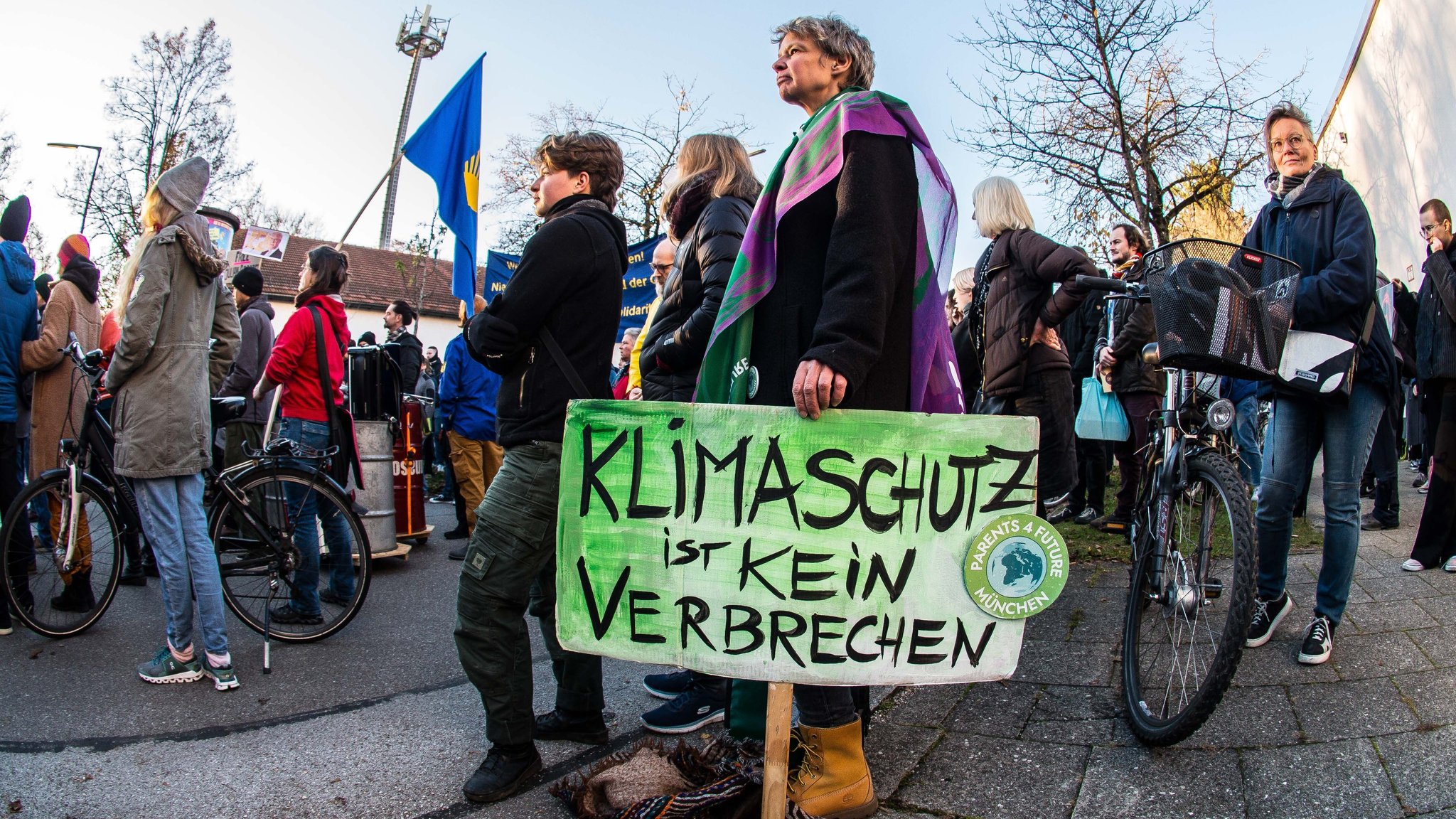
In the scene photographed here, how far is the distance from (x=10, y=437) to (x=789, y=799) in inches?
188

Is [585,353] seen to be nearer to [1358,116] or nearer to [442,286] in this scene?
[1358,116]

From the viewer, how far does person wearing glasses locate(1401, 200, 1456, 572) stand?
14.7ft

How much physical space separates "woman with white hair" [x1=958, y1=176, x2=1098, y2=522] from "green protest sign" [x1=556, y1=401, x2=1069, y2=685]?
8.81ft

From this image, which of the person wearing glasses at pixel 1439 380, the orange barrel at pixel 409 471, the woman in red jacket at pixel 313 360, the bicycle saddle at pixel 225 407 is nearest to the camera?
the person wearing glasses at pixel 1439 380

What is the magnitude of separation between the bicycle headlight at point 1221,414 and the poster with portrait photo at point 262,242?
497 inches

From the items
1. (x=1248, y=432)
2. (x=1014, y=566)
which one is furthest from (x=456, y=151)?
(x=1248, y=432)

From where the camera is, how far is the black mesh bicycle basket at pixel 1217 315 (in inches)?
112

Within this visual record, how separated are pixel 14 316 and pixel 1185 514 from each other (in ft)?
19.3

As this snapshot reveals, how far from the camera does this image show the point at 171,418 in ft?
12.5

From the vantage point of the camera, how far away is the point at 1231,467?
277cm

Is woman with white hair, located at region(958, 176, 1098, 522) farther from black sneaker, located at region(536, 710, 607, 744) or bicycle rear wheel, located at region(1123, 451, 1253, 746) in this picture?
black sneaker, located at region(536, 710, 607, 744)

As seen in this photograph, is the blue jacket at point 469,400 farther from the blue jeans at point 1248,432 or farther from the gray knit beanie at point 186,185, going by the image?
the blue jeans at point 1248,432

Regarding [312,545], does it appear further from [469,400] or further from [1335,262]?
[1335,262]

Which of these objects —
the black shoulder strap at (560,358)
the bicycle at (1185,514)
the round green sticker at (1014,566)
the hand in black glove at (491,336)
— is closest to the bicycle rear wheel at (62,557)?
the hand in black glove at (491,336)
